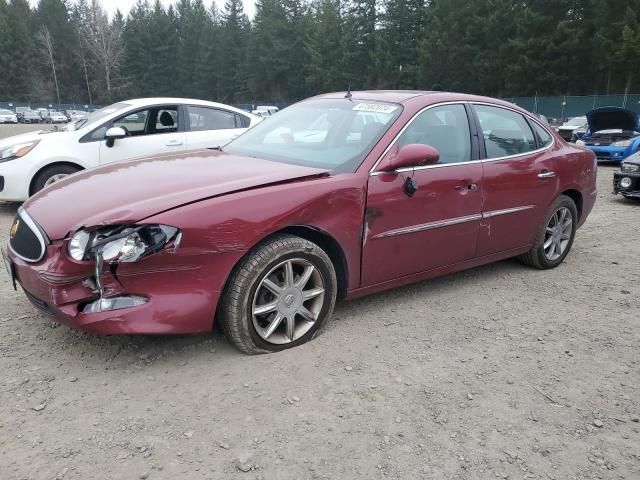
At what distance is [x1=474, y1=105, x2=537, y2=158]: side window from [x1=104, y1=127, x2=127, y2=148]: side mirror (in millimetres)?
4419

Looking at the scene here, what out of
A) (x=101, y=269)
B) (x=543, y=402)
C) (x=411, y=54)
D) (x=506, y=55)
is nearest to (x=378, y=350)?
(x=543, y=402)

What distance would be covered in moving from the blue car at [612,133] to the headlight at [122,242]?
1335 centimetres

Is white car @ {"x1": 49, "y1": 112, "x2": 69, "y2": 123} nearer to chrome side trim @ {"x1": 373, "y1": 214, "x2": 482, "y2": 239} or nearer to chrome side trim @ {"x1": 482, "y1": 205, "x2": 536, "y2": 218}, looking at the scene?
chrome side trim @ {"x1": 482, "y1": 205, "x2": 536, "y2": 218}

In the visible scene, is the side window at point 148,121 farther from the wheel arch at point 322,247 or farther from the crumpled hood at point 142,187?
the wheel arch at point 322,247

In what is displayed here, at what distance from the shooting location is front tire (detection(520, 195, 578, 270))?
4824 millimetres

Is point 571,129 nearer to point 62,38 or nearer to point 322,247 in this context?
point 322,247

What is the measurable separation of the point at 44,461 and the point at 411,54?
56239 mm

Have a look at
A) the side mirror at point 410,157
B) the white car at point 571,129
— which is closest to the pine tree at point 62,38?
the white car at point 571,129

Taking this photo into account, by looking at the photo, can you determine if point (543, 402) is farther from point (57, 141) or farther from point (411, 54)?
point (411, 54)

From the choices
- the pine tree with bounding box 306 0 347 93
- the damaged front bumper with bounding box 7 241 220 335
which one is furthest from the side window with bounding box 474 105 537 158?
the pine tree with bounding box 306 0 347 93

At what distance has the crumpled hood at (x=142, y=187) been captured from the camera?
277cm

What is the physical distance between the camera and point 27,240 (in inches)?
116

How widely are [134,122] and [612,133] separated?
39.7ft

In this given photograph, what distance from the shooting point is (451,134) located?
4016 millimetres
